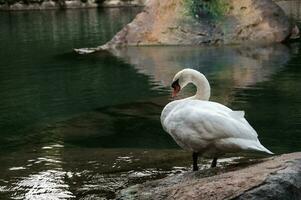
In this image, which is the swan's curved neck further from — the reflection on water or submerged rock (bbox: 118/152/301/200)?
the reflection on water

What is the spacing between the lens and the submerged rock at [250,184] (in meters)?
4.96

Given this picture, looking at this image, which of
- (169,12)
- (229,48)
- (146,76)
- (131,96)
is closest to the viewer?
(131,96)

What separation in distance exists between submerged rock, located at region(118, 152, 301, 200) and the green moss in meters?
18.2

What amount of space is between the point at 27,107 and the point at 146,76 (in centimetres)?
443

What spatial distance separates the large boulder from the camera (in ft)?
75.9

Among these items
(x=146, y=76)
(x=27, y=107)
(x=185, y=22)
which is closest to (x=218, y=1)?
(x=185, y=22)

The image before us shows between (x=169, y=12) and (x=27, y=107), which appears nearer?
(x=27, y=107)

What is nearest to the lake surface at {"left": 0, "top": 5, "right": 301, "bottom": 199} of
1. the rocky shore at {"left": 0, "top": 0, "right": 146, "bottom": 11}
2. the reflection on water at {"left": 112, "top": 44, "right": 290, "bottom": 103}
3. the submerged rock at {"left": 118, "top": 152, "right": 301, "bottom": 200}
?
the reflection on water at {"left": 112, "top": 44, "right": 290, "bottom": 103}

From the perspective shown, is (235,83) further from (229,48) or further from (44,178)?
(44,178)

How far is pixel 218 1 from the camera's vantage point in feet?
77.4

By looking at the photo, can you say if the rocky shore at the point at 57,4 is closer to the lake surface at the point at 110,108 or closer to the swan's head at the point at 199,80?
the lake surface at the point at 110,108

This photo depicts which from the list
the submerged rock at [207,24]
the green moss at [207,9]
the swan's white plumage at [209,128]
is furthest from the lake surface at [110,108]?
the green moss at [207,9]

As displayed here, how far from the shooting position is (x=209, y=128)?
5.98 metres

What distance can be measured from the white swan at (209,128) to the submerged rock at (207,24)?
55.3 feet
